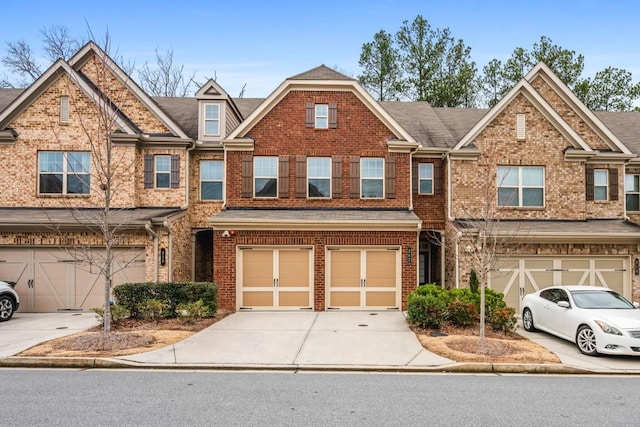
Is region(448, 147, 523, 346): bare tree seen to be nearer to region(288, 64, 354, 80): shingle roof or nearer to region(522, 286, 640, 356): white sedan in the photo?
region(522, 286, 640, 356): white sedan

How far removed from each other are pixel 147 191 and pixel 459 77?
83.9 ft

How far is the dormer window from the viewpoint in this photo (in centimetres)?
1902

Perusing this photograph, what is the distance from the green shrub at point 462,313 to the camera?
40.9 feet

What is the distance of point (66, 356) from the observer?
941 cm

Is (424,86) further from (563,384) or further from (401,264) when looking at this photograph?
(563,384)

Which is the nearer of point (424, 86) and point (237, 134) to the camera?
point (237, 134)

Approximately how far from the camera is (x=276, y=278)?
1611cm

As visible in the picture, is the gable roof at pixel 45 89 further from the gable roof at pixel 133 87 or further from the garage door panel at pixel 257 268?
the garage door panel at pixel 257 268

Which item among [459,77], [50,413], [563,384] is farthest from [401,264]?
[459,77]

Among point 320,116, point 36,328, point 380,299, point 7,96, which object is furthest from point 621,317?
Answer: point 7,96

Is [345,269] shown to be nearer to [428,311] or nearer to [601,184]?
[428,311]

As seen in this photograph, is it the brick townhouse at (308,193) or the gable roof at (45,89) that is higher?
the gable roof at (45,89)

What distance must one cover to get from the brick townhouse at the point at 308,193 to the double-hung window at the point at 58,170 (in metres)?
0.05

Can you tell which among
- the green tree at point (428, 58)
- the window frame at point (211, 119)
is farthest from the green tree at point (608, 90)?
the window frame at point (211, 119)
